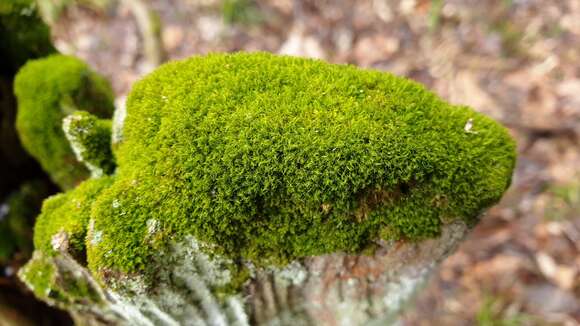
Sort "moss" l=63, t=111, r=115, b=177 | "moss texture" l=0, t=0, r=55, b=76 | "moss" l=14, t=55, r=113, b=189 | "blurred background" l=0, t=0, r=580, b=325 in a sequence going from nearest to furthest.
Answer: "moss" l=63, t=111, r=115, b=177 < "moss" l=14, t=55, r=113, b=189 < "moss texture" l=0, t=0, r=55, b=76 < "blurred background" l=0, t=0, r=580, b=325

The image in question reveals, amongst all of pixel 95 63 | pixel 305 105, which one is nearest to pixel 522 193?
pixel 305 105

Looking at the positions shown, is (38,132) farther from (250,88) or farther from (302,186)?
(302,186)

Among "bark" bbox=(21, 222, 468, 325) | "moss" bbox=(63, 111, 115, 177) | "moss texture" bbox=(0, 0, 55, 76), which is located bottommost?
"bark" bbox=(21, 222, 468, 325)

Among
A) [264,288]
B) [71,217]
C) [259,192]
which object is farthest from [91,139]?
[264,288]

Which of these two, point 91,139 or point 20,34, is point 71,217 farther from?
point 20,34

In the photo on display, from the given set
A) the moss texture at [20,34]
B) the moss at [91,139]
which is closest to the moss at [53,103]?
the moss texture at [20,34]

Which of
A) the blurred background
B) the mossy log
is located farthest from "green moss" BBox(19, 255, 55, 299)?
the blurred background

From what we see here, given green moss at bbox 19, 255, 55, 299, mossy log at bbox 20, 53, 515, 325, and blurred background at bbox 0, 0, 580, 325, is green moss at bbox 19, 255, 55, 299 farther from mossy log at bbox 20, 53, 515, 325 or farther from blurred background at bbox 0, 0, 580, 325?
blurred background at bbox 0, 0, 580, 325

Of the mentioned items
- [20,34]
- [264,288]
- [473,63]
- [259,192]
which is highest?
[473,63]
